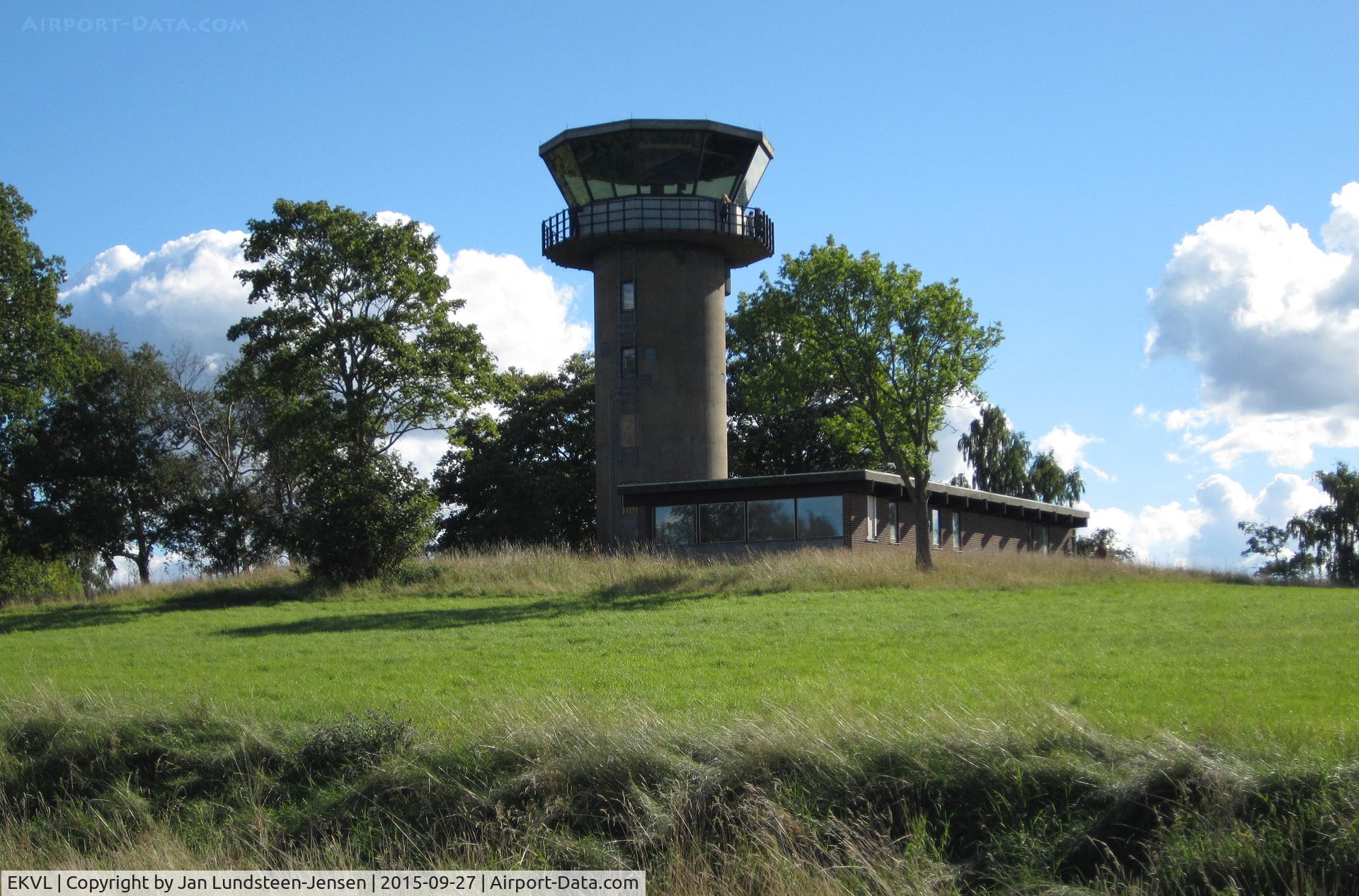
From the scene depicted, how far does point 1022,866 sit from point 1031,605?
51.6 feet

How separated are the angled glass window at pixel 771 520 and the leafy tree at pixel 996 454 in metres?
36.5

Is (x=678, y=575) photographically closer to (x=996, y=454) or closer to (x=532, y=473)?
(x=532, y=473)

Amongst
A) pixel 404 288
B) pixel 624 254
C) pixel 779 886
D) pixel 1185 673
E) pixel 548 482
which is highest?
pixel 624 254

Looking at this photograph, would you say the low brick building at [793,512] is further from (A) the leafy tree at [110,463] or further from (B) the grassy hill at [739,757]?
(A) the leafy tree at [110,463]

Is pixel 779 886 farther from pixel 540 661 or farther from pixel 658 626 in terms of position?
pixel 658 626

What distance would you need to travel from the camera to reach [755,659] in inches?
675

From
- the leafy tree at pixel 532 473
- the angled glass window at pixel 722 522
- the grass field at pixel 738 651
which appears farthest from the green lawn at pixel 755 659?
the leafy tree at pixel 532 473

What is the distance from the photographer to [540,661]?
700 inches

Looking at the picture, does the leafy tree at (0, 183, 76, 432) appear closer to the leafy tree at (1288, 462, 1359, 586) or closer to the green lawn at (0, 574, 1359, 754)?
the green lawn at (0, 574, 1359, 754)

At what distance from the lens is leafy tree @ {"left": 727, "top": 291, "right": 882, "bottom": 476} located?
37.4 metres

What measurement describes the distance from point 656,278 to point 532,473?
14.4 metres

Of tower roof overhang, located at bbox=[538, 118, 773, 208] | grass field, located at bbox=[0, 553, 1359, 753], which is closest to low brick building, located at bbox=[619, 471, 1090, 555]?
grass field, located at bbox=[0, 553, 1359, 753]

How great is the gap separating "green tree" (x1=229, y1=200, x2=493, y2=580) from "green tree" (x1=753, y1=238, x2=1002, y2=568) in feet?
30.0

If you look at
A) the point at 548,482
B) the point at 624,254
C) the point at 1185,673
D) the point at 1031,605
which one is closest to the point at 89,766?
the point at 1185,673
